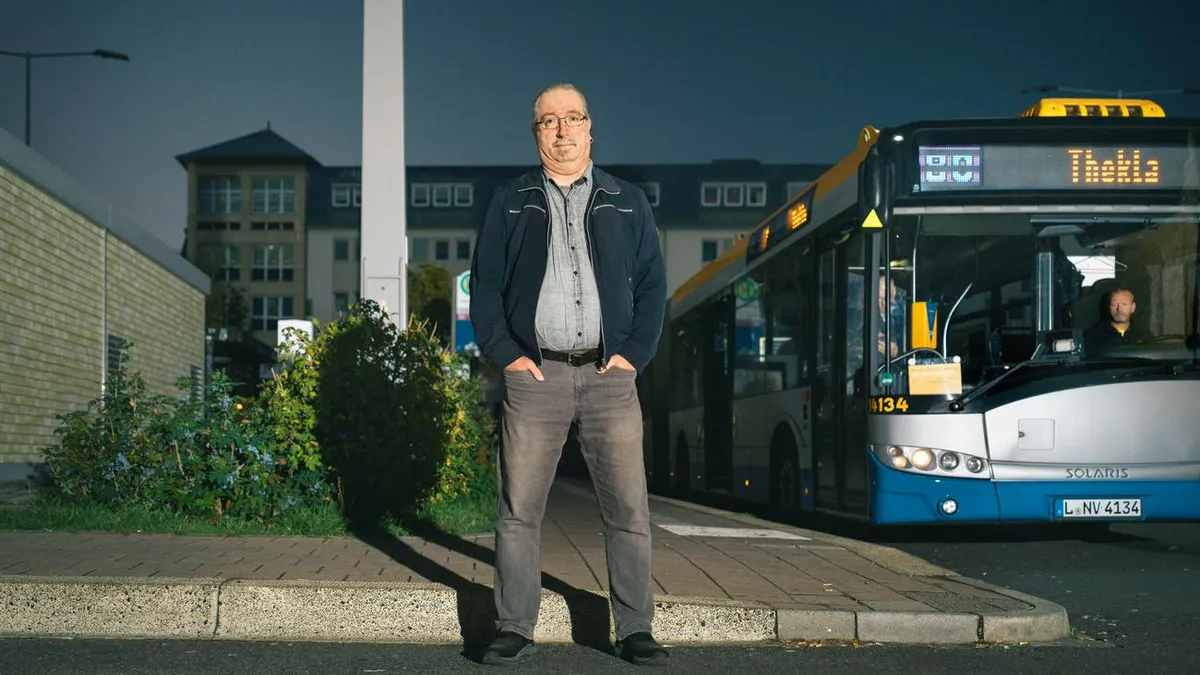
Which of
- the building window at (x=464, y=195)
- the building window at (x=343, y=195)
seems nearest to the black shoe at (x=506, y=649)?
the building window at (x=343, y=195)

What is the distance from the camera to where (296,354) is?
1038cm

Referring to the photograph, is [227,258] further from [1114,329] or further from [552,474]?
[552,474]

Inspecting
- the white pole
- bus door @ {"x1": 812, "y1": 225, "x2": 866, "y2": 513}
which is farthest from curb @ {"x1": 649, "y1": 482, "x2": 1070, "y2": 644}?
the white pole

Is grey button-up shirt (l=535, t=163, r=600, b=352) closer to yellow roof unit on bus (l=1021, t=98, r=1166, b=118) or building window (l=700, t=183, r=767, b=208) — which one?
yellow roof unit on bus (l=1021, t=98, r=1166, b=118)

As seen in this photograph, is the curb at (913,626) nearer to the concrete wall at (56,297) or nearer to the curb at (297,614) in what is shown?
the curb at (297,614)

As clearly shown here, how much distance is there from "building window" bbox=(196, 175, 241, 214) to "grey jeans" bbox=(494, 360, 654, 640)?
100 meters

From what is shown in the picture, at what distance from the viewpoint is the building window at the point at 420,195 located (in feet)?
334

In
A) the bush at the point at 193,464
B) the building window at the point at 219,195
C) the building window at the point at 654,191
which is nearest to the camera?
the bush at the point at 193,464

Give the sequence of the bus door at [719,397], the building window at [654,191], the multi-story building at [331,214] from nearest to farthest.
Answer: the bus door at [719,397], the multi-story building at [331,214], the building window at [654,191]

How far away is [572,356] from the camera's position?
5477 mm

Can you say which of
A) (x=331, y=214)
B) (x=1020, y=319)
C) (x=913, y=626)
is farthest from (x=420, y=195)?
(x=913, y=626)

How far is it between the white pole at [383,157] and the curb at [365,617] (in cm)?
704

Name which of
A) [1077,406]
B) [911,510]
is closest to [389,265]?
[911,510]

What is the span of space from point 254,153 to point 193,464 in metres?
96.5
